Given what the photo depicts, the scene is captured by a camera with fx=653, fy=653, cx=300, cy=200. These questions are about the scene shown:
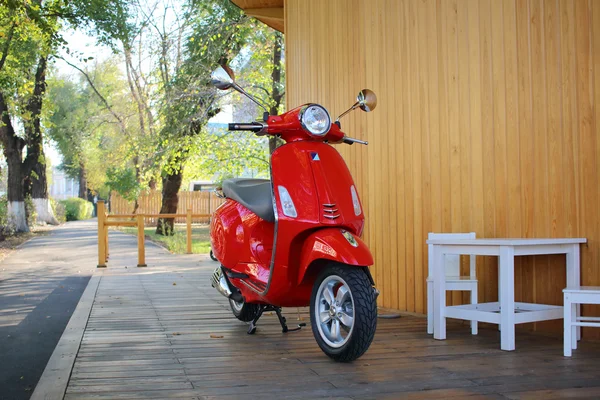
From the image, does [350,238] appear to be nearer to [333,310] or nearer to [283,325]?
[333,310]

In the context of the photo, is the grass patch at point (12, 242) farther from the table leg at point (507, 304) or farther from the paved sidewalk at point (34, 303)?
the table leg at point (507, 304)

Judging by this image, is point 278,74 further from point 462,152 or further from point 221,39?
point 462,152

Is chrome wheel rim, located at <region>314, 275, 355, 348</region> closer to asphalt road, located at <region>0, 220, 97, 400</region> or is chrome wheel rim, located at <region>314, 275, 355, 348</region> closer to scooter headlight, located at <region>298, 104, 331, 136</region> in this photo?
scooter headlight, located at <region>298, 104, 331, 136</region>

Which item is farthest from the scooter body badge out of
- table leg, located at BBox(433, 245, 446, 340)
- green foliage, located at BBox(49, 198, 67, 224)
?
green foliage, located at BBox(49, 198, 67, 224)

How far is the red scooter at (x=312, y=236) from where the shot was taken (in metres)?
3.24

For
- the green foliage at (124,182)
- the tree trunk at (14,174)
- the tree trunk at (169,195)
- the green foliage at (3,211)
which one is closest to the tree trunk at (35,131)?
the tree trunk at (14,174)

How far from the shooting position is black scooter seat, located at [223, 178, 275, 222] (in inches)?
149

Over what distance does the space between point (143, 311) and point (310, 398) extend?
2.94m

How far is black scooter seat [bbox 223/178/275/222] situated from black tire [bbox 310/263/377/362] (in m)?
0.62

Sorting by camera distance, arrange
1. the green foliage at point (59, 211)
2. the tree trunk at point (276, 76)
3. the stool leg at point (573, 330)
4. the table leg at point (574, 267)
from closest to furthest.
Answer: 1. the stool leg at point (573, 330)
2. the table leg at point (574, 267)
3. the tree trunk at point (276, 76)
4. the green foliage at point (59, 211)

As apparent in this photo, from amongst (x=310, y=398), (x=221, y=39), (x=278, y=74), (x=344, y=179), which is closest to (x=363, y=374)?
(x=310, y=398)

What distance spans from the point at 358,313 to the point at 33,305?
3.94m

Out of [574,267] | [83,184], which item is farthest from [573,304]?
[83,184]

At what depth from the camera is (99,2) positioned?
14.0 metres
